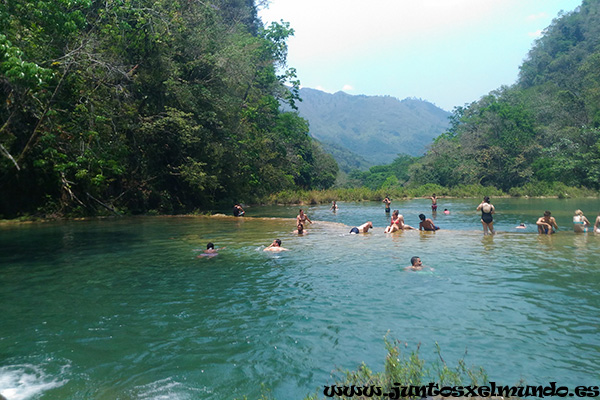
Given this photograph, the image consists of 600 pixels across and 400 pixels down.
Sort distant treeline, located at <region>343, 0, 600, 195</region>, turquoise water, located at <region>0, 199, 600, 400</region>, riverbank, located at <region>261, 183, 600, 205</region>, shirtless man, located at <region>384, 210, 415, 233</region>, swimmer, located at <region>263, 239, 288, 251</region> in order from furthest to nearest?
distant treeline, located at <region>343, 0, 600, 195</region> < riverbank, located at <region>261, 183, 600, 205</region> < shirtless man, located at <region>384, 210, 415, 233</region> < swimmer, located at <region>263, 239, 288, 251</region> < turquoise water, located at <region>0, 199, 600, 400</region>

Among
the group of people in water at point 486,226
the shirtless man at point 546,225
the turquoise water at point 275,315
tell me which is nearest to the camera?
the turquoise water at point 275,315

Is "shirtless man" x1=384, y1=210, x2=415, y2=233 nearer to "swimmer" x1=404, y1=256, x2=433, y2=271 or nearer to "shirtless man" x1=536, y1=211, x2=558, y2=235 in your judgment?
"shirtless man" x1=536, y1=211, x2=558, y2=235

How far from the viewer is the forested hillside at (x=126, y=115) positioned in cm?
1816

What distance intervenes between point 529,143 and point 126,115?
60880 mm

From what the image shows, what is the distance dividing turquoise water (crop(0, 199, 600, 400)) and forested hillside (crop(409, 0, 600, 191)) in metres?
46.4

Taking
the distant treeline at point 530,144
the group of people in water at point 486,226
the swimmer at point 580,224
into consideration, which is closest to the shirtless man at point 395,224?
the group of people in water at point 486,226

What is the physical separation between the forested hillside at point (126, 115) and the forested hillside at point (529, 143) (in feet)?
127

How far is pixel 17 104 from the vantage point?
65.7ft

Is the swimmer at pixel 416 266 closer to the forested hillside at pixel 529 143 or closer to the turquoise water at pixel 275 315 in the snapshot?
the turquoise water at pixel 275 315

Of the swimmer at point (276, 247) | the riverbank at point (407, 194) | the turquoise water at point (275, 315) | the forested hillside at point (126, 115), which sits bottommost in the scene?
the turquoise water at point (275, 315)

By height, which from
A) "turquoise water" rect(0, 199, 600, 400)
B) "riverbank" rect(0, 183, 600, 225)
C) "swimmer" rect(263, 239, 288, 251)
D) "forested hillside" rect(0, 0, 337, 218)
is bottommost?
"turquoise water" rect(0, 199, 600, 400)

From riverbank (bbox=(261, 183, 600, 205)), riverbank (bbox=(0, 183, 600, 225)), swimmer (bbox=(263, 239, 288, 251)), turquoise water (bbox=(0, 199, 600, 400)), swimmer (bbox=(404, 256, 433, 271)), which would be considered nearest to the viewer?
turquoise water (bbox=(0, 199, 600, 400))

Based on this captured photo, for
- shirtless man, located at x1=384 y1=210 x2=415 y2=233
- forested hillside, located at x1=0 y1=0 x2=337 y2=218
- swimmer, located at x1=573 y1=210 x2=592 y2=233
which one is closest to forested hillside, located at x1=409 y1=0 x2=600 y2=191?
forested hillside, located at x1=0 y1=0 x2=337 y2=218

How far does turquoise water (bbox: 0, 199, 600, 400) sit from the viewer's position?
21.4 feet
